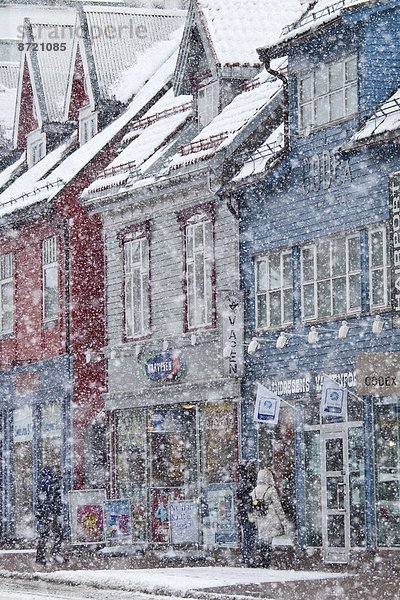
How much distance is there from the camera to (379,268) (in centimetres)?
2683

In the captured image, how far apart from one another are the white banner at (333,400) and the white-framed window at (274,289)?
2568mm

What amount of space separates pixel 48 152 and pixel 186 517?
52.0ft

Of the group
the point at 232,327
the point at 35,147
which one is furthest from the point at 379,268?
the point at 35,147

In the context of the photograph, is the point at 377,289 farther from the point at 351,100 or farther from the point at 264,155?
the point at 264,155

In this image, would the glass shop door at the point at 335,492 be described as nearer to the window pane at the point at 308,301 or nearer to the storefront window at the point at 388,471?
the storefront window at the point at 388,471

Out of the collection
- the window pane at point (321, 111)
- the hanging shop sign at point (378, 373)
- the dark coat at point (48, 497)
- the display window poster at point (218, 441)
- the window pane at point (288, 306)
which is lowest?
the dark coat at point (48, 497)

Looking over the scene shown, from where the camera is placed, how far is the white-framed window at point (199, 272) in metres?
32.1

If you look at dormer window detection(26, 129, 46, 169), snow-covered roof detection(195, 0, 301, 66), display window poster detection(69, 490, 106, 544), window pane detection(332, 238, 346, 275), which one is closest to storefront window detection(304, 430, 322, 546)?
window pane detection(332, 238, 346, 275)

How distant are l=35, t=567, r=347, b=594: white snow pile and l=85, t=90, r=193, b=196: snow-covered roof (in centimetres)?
1168

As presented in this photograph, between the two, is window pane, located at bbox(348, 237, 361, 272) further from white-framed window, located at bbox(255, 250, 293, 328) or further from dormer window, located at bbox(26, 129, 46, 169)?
dormer window, located at bbox(26, 129, 46, 169)

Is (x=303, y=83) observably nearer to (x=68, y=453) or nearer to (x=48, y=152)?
(x=68, y=453)

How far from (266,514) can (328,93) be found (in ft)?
24.5

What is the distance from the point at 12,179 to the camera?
43844 mm

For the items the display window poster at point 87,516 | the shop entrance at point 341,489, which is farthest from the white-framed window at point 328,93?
the display window poster at point 87,516
